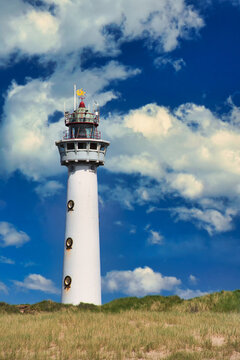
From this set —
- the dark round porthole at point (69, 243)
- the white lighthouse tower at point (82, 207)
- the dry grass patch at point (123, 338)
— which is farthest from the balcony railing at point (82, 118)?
the dry grass patch at point (123, 338)

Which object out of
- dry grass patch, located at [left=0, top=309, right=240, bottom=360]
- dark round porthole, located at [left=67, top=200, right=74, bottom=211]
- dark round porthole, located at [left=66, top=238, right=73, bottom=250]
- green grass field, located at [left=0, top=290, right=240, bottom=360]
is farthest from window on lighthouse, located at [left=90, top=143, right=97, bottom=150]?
dry grass patch, located at [left=0, top=309, right=240, bottom=360]

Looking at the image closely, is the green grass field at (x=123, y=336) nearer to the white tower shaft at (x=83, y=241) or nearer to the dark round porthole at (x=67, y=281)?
the white tower shaft at (x=83, y=241)

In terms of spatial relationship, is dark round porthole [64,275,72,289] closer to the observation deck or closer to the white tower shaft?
the white tower shaft

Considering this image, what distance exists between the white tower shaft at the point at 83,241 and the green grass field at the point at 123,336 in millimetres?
9181

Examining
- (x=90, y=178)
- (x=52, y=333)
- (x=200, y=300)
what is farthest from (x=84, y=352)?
(x=90, y=178)

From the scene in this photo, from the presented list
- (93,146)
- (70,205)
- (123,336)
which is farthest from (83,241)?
(123,336)

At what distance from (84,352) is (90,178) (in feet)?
81.0

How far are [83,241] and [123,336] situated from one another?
1999cm

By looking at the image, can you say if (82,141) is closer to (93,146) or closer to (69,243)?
(93,146)

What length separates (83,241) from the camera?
152 feet

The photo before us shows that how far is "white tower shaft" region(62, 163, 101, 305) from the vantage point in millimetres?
45750

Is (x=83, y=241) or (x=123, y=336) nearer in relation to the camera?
(x=123, y=336)

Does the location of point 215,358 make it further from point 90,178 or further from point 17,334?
point 90,178

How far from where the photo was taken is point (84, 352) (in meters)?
25.1
